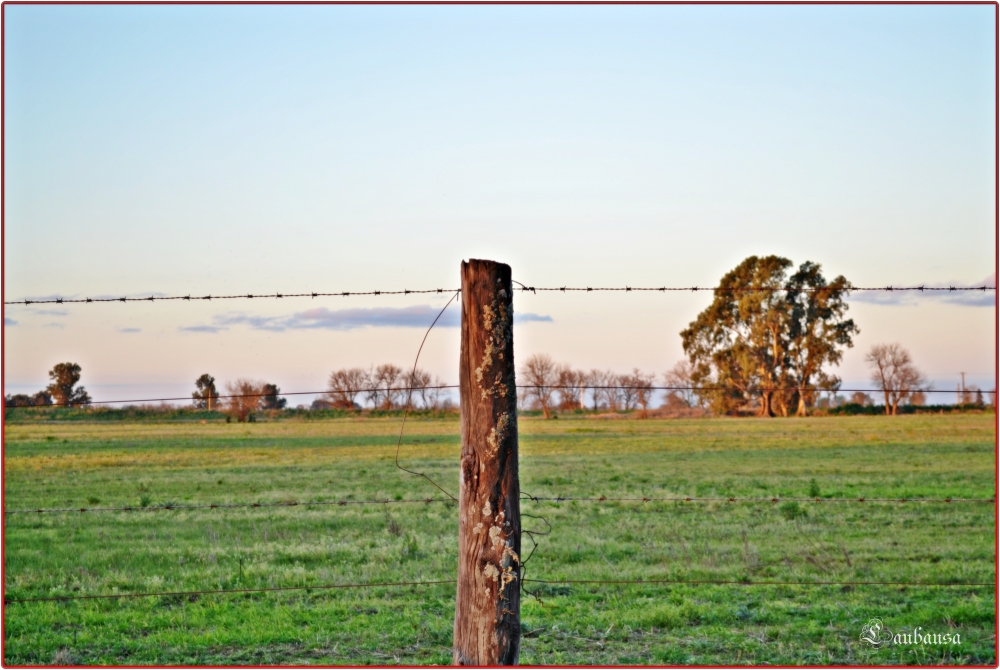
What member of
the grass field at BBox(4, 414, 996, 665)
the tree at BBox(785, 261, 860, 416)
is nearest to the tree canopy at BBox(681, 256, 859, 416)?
the tree at BBox(785, 261, 860, 416)

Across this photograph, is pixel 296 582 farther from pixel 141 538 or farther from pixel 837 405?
pixel 837 405

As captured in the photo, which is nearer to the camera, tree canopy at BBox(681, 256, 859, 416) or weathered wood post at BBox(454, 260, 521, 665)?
weathered wood post at BBox(454, 260, 521, 665)

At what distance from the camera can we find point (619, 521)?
11.7m

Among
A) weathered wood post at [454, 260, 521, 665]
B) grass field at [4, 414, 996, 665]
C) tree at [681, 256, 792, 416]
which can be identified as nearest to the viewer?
weathered wood post at [454, 260, 521, 665]

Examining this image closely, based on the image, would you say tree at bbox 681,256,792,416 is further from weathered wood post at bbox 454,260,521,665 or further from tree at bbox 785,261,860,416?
weathered wood post at bbox 454,260,521,665

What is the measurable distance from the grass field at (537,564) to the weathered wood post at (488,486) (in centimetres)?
223

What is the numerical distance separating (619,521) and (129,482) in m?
11.5

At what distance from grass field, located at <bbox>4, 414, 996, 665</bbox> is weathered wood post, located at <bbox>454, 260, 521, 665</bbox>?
223 cm

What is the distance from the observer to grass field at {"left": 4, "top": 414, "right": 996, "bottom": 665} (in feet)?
19.8

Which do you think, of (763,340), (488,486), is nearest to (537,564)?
(488,486)

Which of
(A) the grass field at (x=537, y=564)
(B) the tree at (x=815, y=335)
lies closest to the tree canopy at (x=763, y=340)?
(B) the tree at (x=815, y=335)

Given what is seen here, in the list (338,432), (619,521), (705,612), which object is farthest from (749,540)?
(338,432)

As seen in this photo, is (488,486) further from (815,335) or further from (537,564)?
(815,335)

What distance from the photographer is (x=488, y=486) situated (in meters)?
3.73
